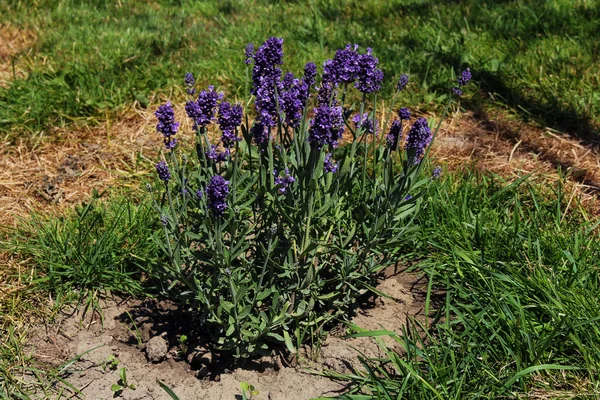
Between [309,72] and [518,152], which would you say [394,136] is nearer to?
[309,72]

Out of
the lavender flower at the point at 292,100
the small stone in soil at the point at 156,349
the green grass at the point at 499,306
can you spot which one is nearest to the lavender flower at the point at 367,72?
the lavender flower at the point at 292,100

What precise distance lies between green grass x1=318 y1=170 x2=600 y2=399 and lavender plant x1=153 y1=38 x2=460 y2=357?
0.37 meters

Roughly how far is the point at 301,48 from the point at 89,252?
2657 mm

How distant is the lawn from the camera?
100 inches

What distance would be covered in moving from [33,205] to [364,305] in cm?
202

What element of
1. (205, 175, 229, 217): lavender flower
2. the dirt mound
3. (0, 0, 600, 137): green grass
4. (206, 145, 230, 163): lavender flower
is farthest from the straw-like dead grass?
(205, 175, 229, 217): lavender flower

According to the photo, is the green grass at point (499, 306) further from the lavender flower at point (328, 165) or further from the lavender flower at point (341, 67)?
the lavender flower at point (341, 67)

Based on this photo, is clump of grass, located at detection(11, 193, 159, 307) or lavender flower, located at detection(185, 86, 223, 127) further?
clump of grass, located at detection(11, 193, 159, 307)

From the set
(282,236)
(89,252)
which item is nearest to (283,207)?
(282,236)

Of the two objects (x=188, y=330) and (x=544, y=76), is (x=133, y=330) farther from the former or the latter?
(x=544, y=76)

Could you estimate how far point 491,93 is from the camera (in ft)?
15.3

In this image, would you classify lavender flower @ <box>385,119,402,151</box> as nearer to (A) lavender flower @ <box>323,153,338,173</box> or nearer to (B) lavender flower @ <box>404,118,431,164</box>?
(B) lavender flower @ <box>404,118,431,164</box>

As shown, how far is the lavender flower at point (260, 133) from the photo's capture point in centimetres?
254

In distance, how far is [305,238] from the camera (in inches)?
102
